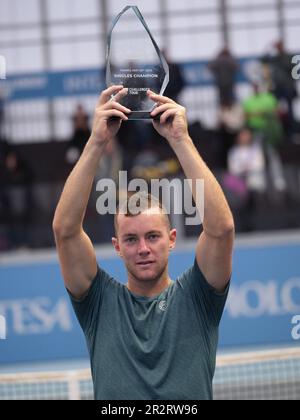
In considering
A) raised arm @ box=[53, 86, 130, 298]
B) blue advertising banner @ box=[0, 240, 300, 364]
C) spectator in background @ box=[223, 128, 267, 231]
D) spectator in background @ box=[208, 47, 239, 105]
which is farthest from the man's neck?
spectator in background @ box=[208, 47, 239, 105]

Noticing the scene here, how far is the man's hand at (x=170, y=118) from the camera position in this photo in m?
3.90

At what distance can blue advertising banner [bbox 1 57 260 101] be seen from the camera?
13320 mm

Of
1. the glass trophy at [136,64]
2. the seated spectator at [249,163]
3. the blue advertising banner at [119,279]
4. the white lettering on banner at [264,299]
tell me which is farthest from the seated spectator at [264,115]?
the glass trophy at [136,64]

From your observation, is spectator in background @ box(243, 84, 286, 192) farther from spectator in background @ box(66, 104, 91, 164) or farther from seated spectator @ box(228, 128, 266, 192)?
spectator in background @ box(66, 104, 91, 164)

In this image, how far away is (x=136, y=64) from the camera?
4.15 meters

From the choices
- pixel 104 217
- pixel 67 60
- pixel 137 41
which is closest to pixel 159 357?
pixel 137 41

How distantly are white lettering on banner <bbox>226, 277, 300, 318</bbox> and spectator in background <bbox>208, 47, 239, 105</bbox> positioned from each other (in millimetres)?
3382

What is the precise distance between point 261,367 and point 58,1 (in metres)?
8.20

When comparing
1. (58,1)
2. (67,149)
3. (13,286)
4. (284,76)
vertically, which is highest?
(58,1)

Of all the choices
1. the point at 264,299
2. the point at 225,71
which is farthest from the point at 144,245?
the point at 225,71

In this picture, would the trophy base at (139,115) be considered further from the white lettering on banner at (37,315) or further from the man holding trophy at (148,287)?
the white lettering on banner at (37,315)
